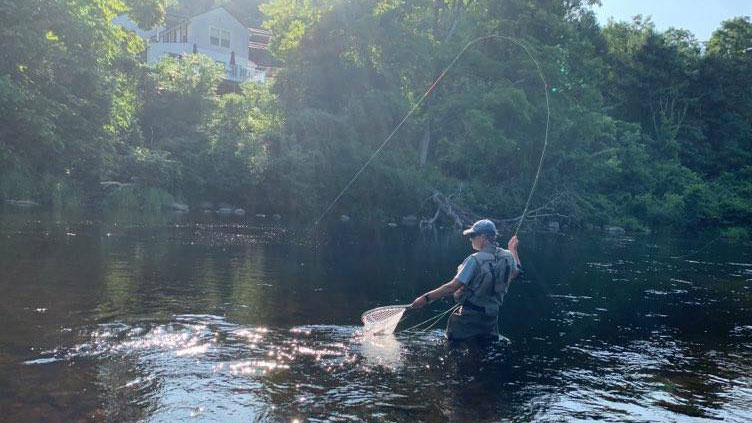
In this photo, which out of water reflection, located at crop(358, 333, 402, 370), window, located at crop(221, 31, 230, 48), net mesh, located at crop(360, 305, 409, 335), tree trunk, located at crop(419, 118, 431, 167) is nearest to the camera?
water reflection, located at crop(358, 333, 402, 370)

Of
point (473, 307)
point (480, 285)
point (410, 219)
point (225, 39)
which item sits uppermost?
point (225, 39)

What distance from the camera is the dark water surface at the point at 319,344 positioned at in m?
6.84

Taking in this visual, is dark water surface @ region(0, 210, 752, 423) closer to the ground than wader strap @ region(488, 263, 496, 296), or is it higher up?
closer to the ground

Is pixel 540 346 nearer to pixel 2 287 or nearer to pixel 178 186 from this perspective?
pixel 2 287

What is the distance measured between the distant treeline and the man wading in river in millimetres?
19762

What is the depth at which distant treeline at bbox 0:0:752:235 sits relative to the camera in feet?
85.0

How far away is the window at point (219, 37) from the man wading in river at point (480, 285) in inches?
2369

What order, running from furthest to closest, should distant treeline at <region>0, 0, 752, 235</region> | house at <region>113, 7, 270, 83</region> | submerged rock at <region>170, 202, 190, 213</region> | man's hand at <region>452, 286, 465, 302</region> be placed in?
house at <region>113, 7, 270, 83</region> < submerged rock at <region>170, 202, 190, 213</region> < distant treeline at <region>0, 0, 752, 235</region> < man's hand at <region>452, 286, 465, 302</region>

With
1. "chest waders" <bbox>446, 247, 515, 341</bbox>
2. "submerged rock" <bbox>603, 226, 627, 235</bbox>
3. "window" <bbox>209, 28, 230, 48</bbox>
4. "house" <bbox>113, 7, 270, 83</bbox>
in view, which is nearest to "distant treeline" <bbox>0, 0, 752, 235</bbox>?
"submerged rock" <bbox>603, 226, 627, 235</bbox>

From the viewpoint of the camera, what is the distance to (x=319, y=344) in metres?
9.30

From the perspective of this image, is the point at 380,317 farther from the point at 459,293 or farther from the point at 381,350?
the point at 459,293

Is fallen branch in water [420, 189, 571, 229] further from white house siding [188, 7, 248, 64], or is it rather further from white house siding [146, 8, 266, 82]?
white house siding [188, 7, 248, 64]

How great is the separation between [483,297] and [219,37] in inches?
2409

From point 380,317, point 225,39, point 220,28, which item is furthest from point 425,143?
point 380,317
